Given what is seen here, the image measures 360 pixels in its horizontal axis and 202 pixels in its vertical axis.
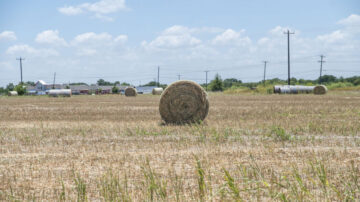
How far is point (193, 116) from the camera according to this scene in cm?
1650

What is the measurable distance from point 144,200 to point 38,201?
154cm

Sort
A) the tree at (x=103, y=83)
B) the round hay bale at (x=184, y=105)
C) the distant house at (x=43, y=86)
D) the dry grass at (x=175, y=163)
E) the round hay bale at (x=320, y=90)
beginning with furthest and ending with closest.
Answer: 1. the tree at (x=103, y=83)
2. the distant house at (x=43, y=86)
3. the round hay bale at (x=320, y=90)
4. the round hay bale at (x=184, y=105)
5. the dry grass at (x=175, y=163)

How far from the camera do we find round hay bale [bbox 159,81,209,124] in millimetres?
16531

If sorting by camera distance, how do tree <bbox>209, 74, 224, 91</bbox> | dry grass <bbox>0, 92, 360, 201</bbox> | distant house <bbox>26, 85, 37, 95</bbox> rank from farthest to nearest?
1. distant house <bbox>26, 85, 37, 95</bbox>
2. tree <bbox>209, 74, 224, 91</bbox>
3. dry grass <bbox>0, 92, 360, 201</bbox>

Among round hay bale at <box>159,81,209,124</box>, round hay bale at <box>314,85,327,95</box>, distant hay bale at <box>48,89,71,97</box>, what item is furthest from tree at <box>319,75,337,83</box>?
round hay bale at <box>159,81,209,124</box>

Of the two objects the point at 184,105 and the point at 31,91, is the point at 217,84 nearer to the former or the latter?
the point at 31,91

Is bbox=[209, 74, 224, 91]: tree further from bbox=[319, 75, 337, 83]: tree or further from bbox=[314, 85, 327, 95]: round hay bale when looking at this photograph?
bbox=[314, 85, 327, 95]: round hay bale

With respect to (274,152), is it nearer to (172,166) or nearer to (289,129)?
(172,166)

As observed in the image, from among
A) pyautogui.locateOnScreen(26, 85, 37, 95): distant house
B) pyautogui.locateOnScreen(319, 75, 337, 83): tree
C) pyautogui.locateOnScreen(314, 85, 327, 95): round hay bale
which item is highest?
pyautogui.locateOnScreen(319, 75, 337, 83): tree

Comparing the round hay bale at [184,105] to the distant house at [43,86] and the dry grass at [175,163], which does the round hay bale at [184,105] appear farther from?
the distant house at [43,86]

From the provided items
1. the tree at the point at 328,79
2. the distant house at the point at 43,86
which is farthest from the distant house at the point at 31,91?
the tree at the point at 328,79

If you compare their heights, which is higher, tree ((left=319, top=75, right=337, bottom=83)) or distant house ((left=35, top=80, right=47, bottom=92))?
tree ((left=319, top=75, right=337, bottom=83))

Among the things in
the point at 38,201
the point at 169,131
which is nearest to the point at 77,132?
the point at 169,131

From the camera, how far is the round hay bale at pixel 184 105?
16.5 m
